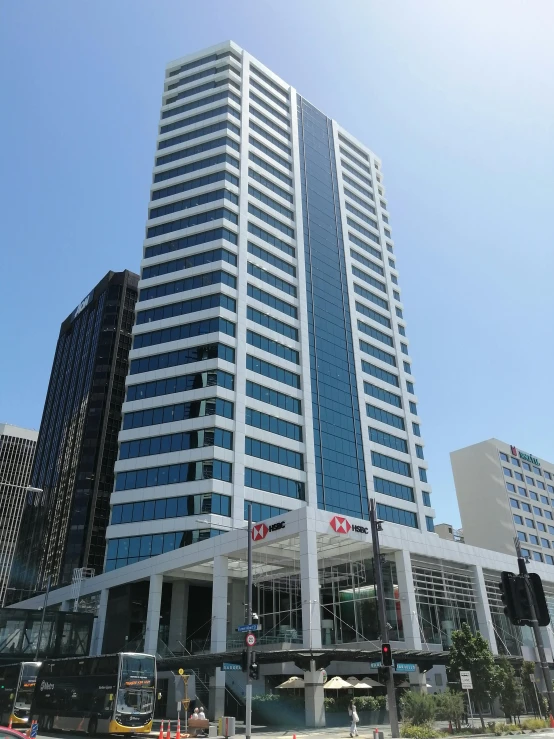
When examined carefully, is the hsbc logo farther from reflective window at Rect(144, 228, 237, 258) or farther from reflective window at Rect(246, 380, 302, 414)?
reflective window at Rect(144, 228, 237, 258)

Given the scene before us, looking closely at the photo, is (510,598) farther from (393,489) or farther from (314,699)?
(393,489)

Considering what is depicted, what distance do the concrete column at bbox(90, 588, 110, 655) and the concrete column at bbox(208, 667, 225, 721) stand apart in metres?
17.6

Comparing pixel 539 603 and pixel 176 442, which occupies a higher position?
pixel 176 442

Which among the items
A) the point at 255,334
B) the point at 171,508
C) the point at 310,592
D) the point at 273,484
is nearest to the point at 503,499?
the point at 273,484

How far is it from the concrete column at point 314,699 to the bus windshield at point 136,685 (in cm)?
899

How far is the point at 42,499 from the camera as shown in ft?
345

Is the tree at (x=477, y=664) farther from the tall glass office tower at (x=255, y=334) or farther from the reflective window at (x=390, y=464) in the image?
the reflective window at (x=390, y=464)

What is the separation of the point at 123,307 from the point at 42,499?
3826 centimetres

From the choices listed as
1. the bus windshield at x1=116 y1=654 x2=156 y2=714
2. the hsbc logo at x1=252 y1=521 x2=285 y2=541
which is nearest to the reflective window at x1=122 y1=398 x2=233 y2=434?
the hsbc logo at x1=252 y1=521 x2=285 y2=541

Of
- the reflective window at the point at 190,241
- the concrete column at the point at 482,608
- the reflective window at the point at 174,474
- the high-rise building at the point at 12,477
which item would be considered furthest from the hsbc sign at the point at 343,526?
the high-rise building at the point at 12,477

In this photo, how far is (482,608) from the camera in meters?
45.0

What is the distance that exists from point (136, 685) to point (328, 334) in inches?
1940

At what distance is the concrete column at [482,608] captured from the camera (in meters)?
44.0

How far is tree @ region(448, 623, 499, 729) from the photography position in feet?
→ 103
